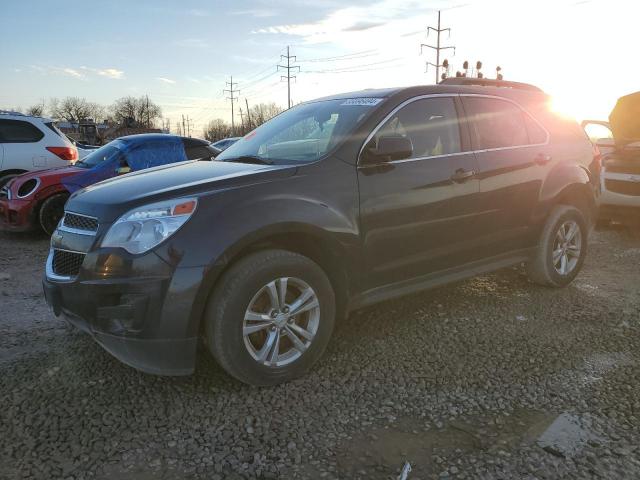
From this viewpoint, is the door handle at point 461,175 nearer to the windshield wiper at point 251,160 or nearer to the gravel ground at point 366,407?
the gravel ground at point 366,407

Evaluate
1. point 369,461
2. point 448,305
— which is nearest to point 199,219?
point 369,461

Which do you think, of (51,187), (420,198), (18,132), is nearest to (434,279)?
(420,198)

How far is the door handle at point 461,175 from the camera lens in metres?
3.70

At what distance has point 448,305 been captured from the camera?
4359mm

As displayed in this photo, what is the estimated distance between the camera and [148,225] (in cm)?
263

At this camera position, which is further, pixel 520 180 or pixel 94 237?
pixel 520 180

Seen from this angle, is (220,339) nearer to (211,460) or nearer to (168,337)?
(168,337)

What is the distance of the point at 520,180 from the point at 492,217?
19.3 inches

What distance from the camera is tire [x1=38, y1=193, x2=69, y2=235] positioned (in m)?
7.08

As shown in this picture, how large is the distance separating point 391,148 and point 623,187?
222 inches

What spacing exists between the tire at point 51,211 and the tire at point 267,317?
534 cm

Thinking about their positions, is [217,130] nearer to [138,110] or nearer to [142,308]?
[138,110]

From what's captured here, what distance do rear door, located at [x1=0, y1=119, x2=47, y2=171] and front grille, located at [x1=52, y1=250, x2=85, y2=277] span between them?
6.68m

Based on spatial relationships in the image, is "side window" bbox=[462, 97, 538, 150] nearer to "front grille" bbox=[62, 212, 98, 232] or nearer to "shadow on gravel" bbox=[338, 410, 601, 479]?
"shadow on gravel" bbox=[338, 410, 601, 479]
